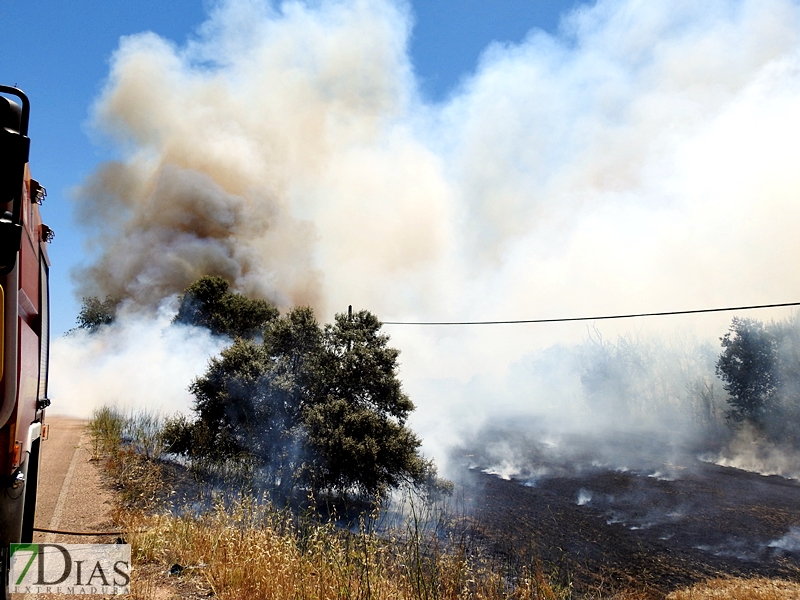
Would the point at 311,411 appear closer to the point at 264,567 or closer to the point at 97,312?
the point at 264,567

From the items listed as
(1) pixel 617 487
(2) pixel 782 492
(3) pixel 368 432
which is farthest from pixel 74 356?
(2) pixel 782 492

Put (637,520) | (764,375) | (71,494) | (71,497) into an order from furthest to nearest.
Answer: (764,375), (637,520), (71,494), (71,497)

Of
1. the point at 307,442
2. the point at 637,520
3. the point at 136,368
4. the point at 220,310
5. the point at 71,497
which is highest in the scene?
the point at 220,310

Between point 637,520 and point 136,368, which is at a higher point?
point 136,368

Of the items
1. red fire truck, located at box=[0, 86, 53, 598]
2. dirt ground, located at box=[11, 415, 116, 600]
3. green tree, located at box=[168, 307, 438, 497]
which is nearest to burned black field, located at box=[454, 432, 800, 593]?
green tree, located at box=[168, 307, 438, 497]

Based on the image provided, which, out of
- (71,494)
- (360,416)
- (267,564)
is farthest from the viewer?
(360,416)

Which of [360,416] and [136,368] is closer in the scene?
[360,416]

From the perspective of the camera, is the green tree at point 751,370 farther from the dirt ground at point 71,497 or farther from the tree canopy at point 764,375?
the dirt ground at point 71,497

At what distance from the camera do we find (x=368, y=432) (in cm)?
1392

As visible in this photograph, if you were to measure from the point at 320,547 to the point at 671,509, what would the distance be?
23988 mm

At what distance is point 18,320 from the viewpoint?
3406 millimetres

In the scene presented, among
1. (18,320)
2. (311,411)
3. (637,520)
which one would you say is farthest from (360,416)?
(637,520)

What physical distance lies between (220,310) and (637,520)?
23.6m

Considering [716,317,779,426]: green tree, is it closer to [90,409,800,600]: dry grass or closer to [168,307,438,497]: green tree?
[168,307,438,497]: green tree
